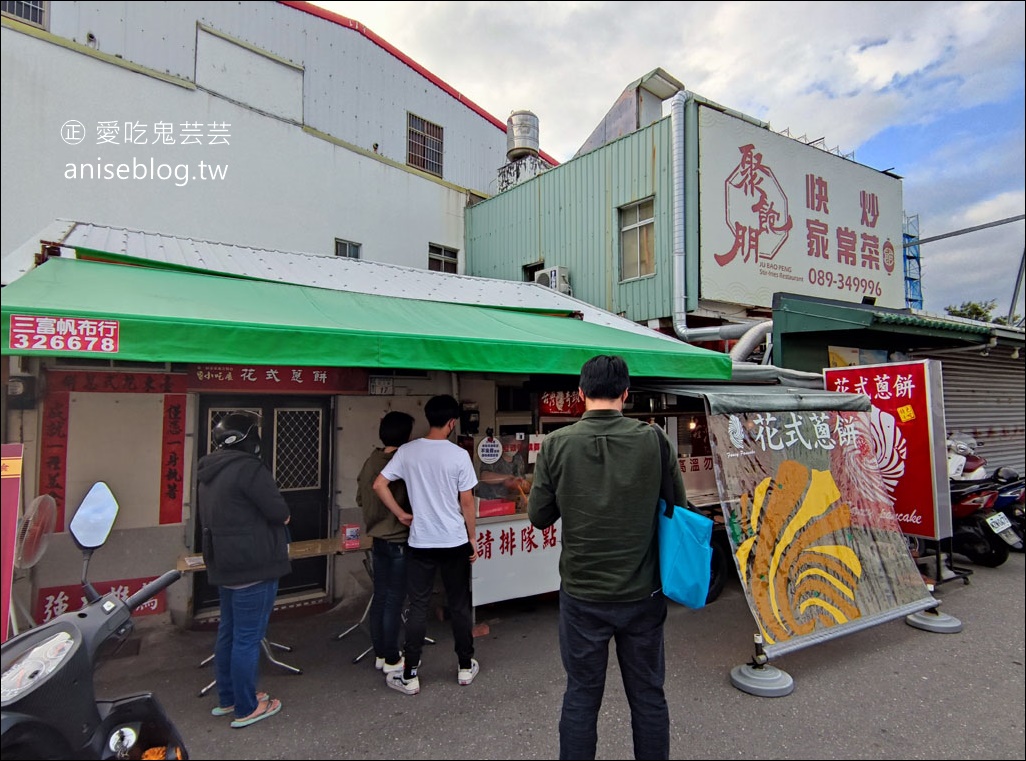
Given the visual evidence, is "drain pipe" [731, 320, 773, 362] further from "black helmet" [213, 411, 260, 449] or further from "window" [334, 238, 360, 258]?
"window" [334, 238, 360, 258]

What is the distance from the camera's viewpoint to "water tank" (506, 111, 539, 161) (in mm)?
12055

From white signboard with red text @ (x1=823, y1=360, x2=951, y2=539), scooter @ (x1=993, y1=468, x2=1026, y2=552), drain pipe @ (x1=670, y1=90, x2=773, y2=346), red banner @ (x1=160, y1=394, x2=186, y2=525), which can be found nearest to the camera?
red banner @ (x1=160, y1=394, x2=186, y2=525)

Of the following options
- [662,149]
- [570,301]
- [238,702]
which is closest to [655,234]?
[662,149]

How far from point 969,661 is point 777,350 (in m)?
4.54

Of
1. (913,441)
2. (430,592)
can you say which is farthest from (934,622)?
(430,592)

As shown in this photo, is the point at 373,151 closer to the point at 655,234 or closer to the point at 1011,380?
the point at 655,234

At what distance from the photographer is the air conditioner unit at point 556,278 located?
10244 millimetres

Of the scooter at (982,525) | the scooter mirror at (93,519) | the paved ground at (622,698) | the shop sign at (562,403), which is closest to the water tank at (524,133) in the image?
the shop sign at (562,403)

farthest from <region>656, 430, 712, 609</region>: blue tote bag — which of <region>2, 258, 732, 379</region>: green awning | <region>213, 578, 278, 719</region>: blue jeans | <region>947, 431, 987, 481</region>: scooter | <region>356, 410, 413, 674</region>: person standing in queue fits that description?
<region>947, 431, 987, 481</region>: scooter

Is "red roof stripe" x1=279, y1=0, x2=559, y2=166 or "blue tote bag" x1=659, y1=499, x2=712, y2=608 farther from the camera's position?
"red roof stripe" x1=279, y1=0, x2=559, y2=166

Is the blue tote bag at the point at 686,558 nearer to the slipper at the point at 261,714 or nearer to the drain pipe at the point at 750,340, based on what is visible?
the slipper at the point at 261,714

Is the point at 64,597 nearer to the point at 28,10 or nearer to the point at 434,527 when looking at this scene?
the point at 434,527

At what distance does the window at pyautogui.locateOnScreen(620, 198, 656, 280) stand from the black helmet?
7.60 meters

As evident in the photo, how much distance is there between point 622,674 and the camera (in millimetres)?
2344
